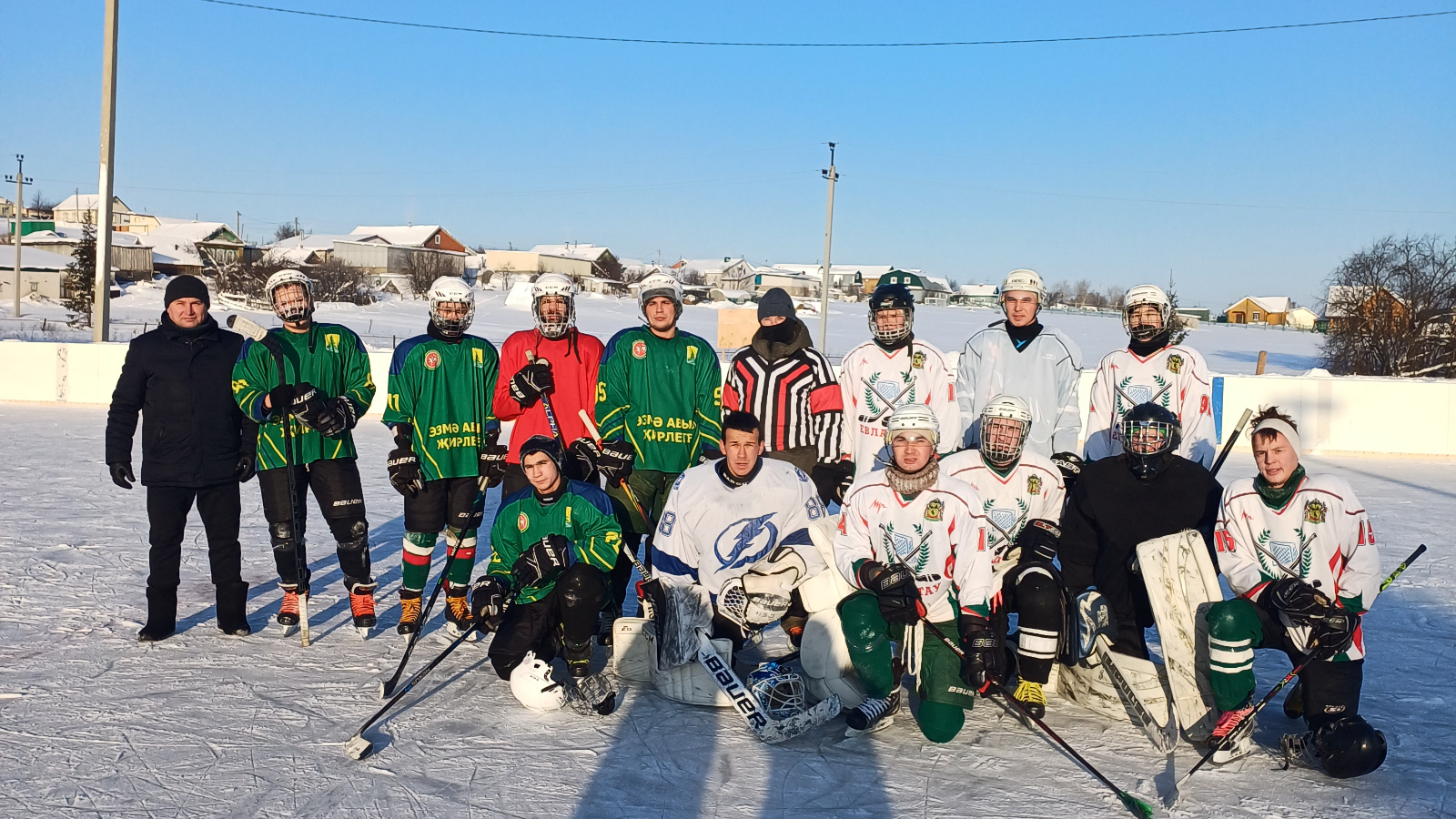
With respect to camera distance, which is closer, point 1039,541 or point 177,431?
point 1039,541

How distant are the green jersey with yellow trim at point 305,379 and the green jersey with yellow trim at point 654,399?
1066 mm

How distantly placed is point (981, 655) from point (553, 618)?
1550 mm

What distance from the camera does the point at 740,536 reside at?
3854 millimetres

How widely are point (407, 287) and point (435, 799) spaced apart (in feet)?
137

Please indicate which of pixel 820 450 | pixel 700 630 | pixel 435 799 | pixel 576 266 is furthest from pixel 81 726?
pixel 576 266

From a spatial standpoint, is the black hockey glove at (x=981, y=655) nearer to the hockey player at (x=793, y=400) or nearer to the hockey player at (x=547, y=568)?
the hockey player at (x=793, y=400)

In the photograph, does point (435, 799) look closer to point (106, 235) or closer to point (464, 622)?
point (464, 622)

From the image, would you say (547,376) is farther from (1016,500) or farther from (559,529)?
(1016,500)

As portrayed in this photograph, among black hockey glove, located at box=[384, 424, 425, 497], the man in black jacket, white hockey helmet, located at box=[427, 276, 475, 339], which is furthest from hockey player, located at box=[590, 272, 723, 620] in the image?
the man in black jacket

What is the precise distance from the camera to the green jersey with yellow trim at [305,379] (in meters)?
4.20

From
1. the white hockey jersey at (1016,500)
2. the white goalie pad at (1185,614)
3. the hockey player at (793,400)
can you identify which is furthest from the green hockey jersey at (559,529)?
the white goalie pad at (1185,614)

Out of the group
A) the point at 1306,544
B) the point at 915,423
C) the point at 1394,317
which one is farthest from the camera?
the point at 1394,317

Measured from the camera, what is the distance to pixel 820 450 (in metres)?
4.47

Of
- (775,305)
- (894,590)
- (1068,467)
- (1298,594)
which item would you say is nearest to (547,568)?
(894,590)
